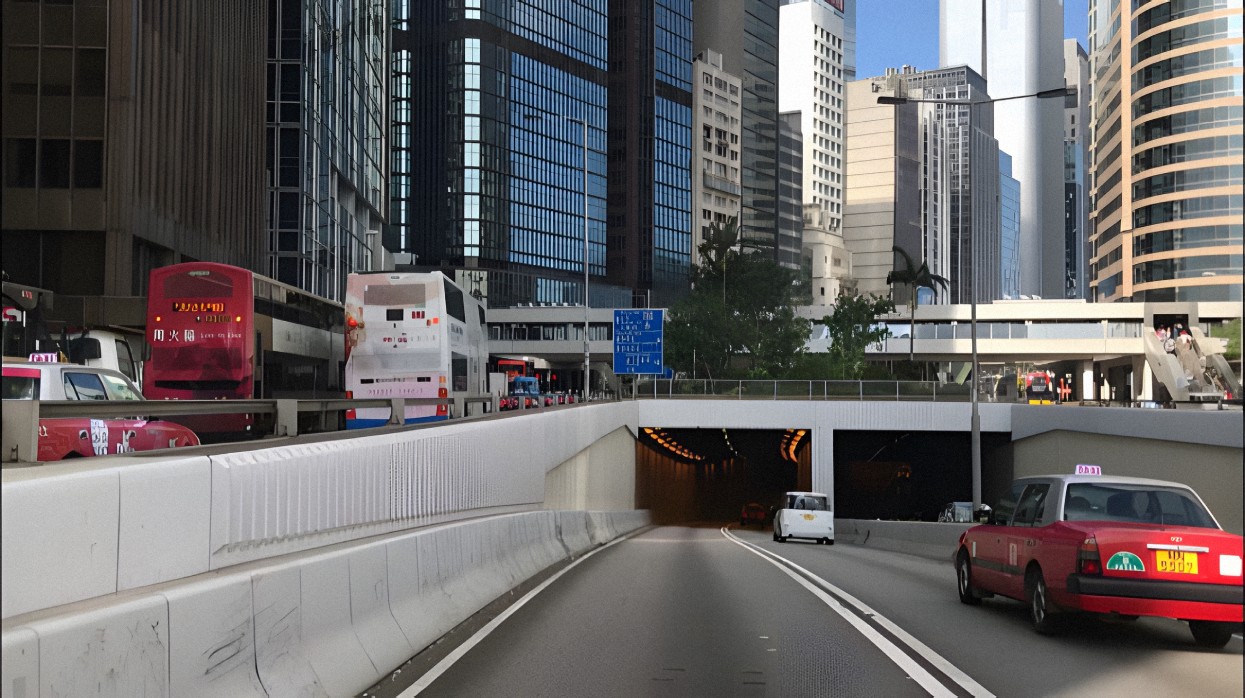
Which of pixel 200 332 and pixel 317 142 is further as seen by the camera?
pixel 317 142

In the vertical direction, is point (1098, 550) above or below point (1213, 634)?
below

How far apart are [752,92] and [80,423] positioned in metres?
179

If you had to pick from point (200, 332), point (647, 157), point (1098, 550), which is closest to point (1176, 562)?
point (1098, 550)

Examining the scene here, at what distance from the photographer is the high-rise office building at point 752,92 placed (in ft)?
603

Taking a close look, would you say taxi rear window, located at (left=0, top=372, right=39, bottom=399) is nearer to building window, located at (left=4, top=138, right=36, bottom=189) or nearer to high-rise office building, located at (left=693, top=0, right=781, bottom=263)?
building window, located at (left=4, top=138, right=36, bottom=189)

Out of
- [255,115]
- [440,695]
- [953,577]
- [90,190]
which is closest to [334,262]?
[255,115]

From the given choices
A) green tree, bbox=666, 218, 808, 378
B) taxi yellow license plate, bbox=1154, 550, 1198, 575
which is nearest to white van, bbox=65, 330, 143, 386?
taxi yellow license plate, bbox=1154, 550, 1198, 575

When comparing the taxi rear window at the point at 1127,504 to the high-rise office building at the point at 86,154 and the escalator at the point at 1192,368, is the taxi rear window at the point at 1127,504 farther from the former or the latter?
the high-rise office building at the point at 86,154

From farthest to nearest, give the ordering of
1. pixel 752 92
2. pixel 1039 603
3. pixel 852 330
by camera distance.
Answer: pixel 752 92, pixel 852 330, pixel 1039 603

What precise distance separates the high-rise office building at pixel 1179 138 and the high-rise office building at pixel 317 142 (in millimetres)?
68573

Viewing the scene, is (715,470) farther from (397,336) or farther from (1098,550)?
(1098,550)

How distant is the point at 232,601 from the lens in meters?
6.25

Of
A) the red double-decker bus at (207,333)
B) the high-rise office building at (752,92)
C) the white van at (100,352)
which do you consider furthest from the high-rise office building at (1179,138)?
the high-rise office building at (752,92)

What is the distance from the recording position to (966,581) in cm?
1388
